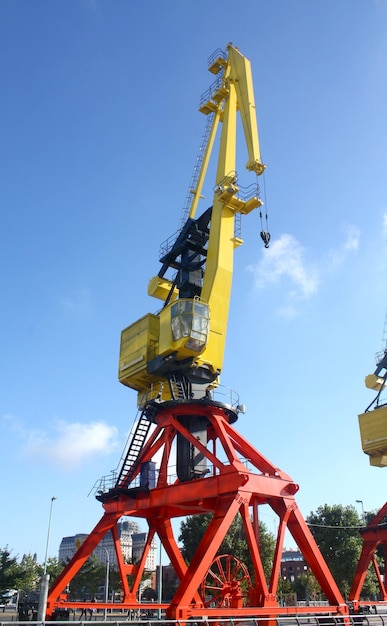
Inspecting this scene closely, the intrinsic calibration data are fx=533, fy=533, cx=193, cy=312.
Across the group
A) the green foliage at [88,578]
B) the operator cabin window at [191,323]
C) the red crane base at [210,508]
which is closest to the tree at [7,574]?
the green foliage at [88,578]

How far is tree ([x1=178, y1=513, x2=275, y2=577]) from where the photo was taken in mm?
47375

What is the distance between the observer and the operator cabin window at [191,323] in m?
23.7

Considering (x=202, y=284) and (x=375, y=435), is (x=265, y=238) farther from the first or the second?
(x=375, y=435)

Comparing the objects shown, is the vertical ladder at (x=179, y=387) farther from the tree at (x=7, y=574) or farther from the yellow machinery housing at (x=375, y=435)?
the tree at (x=7, y=574)

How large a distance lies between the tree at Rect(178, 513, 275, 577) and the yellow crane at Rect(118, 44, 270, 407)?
25813mm

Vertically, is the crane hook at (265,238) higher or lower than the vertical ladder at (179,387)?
higher

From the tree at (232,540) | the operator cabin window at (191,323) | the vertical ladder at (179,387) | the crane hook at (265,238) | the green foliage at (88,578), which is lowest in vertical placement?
the green foliage at (88,578)

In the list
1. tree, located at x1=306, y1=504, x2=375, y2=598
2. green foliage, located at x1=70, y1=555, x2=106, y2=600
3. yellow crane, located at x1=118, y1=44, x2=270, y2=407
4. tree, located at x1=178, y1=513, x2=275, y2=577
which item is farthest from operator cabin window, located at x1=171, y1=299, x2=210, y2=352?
green foliage, located at x1=70, y1=555, x2=106, y2=600

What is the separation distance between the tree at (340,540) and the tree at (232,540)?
4968 mm

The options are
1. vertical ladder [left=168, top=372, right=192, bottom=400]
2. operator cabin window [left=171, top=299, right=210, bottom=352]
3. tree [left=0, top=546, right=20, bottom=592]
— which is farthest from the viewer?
tree [left=0, top=546, right=20, bottom=592]

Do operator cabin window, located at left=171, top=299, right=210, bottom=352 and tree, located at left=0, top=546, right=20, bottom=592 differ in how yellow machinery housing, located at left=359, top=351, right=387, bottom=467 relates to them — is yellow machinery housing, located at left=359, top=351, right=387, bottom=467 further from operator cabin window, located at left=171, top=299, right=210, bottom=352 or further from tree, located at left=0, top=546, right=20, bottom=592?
tree, located at left=0, top=546, right=20, bottom=592

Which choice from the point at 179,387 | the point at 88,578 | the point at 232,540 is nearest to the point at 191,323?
the point at 179,387

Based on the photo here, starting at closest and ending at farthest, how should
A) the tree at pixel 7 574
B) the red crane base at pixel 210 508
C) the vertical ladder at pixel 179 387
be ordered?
the red crane base at pixel 210 508
the vertical ladder at pixel 179 387
the tree at pixel 7 574

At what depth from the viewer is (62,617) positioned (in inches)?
1065
